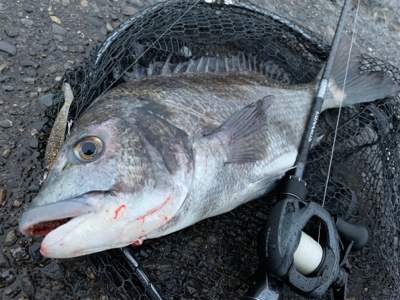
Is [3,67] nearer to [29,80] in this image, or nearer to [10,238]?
[29,80]

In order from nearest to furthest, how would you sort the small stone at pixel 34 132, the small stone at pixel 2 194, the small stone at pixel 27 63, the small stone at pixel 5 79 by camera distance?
the small stone at pixel 2 194 < the small stone at pixel 34 132 < the small stone at pixel 5 79 < the small stone at pixel 27 63

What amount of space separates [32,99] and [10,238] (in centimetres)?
104

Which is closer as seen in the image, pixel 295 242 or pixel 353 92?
pixel 295 242

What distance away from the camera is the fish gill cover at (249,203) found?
1884mm

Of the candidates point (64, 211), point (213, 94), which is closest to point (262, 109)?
point (213, 94)

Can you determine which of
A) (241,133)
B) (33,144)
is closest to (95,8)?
(33,144)

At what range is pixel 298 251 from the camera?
5.28 feet

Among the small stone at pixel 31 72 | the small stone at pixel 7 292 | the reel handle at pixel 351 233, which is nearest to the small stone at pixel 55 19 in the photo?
the small stone at pixel 31 72

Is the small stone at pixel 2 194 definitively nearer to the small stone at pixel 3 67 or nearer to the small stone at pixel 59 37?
the small stone at pixel 3 67

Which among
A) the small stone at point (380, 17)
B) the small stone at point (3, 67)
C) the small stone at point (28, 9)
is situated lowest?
the small stone at point (3, 67)

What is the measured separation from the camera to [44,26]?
244cm

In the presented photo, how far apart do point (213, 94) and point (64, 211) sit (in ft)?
3.97

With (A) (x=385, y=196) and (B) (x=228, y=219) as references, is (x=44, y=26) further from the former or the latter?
(A) (x=385, y=196)

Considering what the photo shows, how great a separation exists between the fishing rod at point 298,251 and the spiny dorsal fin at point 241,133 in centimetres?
38
